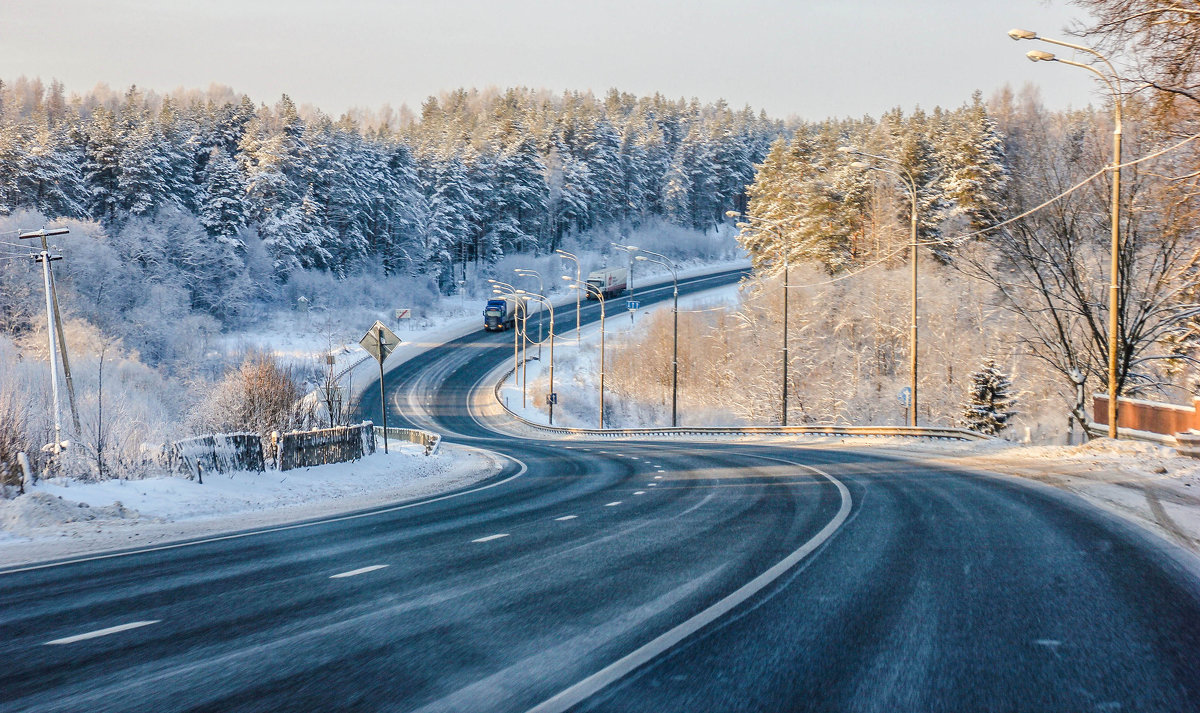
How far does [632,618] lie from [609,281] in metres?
93.6

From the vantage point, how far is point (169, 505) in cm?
1260

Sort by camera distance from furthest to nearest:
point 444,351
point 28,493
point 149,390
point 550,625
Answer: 1. point 444,351
2. point 149,390
3. point 28,493
4. point 550,625

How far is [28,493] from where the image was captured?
36.6ft

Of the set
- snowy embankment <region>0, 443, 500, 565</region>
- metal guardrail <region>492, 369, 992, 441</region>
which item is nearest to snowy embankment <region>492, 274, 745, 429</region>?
metal guardrail <region>492, 369, 992, 441</region>

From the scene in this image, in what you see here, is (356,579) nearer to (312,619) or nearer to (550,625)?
(312,619)

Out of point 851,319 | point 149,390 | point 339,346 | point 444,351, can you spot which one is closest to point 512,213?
point 444,351

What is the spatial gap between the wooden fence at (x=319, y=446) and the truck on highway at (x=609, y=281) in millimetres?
73766

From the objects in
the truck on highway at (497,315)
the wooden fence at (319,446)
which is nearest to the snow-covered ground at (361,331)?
the truck on highway at (497,315)

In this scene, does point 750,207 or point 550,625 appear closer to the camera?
point 550,625

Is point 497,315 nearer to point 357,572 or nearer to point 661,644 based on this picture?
point 357,572

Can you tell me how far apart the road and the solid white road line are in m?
0.02

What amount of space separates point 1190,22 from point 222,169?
90.8 metres

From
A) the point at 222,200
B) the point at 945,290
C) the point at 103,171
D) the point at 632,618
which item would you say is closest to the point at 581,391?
the point at 945,290

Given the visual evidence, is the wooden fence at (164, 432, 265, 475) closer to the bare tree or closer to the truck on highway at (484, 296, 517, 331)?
the bare tree
